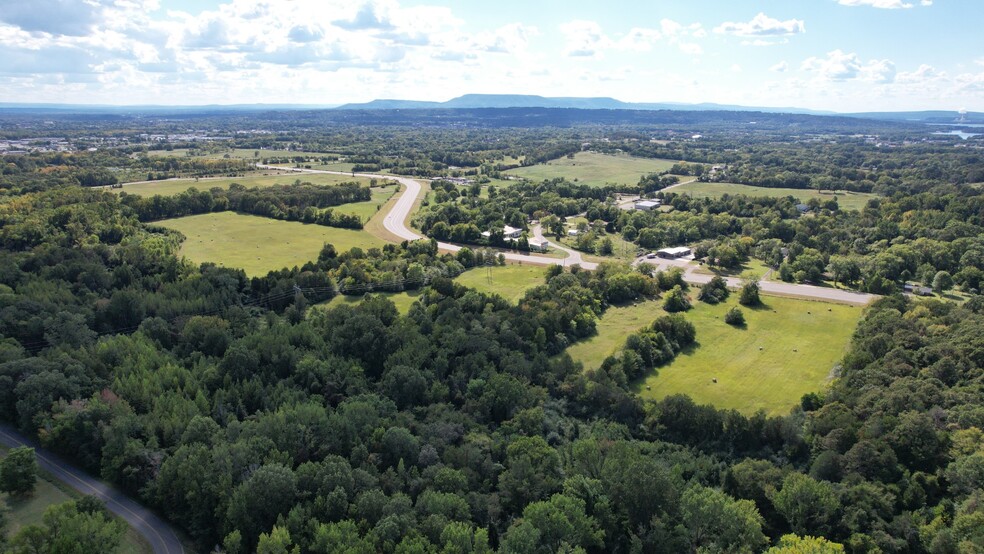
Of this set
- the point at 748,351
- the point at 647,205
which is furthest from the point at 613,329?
Result: the point at 647,205

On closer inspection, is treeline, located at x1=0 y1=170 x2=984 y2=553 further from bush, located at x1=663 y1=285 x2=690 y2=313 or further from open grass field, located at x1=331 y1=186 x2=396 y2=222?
open grass field, located at x1=331 y1=186 x2=396 y2=222

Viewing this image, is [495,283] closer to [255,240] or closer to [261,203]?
[255,240]

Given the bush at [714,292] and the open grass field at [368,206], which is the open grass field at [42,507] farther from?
the open grass field at [368,206]

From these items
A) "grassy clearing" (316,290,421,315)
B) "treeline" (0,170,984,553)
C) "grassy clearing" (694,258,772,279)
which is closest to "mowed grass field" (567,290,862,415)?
"treeline" (0,170,984,553)

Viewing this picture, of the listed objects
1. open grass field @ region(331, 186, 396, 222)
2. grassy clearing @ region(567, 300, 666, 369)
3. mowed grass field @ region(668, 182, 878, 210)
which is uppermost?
mowed grass field @ region(668, 182, 878, 210)

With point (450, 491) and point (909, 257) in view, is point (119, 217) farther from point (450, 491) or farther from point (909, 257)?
point (909, 257)

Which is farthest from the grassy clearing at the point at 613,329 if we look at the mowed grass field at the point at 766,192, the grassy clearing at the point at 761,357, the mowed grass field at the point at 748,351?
the mowed grass field at the point at 766,192

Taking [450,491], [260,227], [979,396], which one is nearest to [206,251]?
[260,227]
